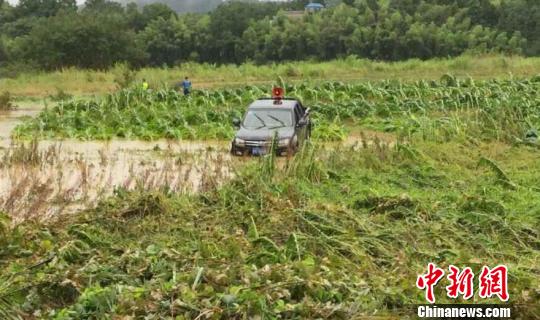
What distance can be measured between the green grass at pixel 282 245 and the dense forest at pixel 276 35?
47.6 m

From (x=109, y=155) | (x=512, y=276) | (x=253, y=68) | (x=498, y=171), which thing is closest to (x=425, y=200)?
(x=498, y=171)

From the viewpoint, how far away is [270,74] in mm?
43031

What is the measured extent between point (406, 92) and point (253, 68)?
56.7 ft

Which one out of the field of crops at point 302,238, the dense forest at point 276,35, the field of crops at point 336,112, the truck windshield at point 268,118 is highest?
the field of crops at point 302,238

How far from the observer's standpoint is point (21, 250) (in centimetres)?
771

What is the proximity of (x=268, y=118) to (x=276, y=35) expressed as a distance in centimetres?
5137

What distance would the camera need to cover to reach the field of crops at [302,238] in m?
5.80

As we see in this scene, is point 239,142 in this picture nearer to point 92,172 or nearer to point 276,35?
point 92,172

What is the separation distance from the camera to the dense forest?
186ft

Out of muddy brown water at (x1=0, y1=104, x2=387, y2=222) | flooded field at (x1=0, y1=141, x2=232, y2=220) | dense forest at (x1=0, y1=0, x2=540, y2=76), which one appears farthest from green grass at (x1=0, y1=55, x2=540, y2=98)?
flooded field at (x1=0, y1=141, x2=232, y2=220)

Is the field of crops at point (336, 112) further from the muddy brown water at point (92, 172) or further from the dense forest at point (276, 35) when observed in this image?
the dense forest at point (276, 35)

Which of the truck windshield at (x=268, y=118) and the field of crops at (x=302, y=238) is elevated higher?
the field of crops at (x=302, y=238)

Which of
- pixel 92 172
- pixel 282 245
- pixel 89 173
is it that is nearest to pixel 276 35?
pixel 92 172

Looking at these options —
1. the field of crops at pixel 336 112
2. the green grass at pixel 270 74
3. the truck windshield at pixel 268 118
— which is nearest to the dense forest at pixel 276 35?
the green grass at pixel 270 74
